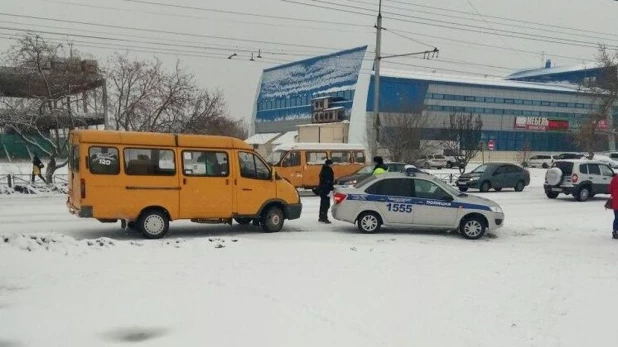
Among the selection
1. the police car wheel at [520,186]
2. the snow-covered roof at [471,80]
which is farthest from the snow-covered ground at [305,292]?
the snow-covered roof at [471,80]

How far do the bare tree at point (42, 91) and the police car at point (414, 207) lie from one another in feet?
56.6

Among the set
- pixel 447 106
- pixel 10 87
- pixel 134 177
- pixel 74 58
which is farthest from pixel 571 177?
pixel 447 106

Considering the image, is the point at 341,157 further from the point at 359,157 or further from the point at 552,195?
the point at 552,195

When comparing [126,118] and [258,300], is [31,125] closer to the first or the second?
[126,118]

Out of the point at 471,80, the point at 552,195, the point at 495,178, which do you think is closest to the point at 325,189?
the point at 552,195

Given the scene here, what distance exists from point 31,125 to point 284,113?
4989 centimetres

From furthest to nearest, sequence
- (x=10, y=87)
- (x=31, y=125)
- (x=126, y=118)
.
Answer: (x=126, y=118)
(x=10, y=87)
(x=31, y=125)

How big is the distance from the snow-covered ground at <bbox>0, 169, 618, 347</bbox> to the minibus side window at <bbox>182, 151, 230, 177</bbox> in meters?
1.57

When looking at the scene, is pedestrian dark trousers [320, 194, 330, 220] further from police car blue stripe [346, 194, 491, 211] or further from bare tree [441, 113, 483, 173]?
bare tree [441, 113, 483, 173]

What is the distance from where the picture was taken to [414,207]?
12789 millimetres

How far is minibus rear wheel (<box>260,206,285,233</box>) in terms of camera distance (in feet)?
41.9

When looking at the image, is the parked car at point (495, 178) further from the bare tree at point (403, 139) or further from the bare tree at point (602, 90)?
the bare tree at point (602, 90)

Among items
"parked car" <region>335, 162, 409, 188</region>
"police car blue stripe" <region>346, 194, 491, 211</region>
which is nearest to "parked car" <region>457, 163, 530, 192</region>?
"parked car" <region>335, 162, 409, 188</region>

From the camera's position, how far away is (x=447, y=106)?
65875 mm
